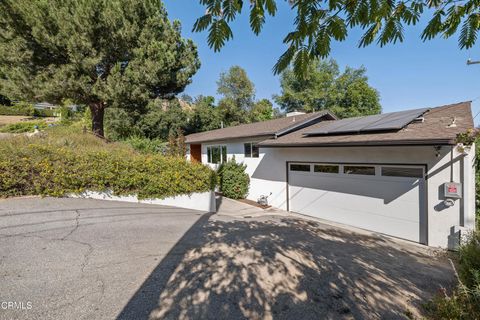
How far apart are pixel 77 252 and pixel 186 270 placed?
187cm

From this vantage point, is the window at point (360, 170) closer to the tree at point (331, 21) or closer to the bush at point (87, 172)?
the bush at point (87, 172)

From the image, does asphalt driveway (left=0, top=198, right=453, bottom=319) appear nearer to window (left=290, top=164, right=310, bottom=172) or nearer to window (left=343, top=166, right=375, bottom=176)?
window (left=343, top=166, right=375, bottom=176)

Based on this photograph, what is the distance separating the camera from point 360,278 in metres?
3.70

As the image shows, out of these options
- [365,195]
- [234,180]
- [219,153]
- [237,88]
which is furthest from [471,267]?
[237,88]

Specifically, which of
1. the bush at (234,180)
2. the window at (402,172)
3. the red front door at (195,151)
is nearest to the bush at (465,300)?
the window at (402,172)

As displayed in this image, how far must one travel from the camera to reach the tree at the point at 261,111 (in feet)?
97.5

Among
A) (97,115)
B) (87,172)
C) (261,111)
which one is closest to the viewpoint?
(87,172)

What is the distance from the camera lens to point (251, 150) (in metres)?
11.5

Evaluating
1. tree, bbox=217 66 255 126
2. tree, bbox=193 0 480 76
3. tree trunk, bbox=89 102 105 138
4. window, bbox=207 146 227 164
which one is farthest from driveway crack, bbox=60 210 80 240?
tree, bbox=217 66 255 126

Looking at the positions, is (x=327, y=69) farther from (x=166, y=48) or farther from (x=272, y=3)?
(x=272, y=3)

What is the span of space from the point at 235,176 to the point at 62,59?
10.5 meters

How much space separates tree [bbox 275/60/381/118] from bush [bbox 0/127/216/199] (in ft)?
77.2

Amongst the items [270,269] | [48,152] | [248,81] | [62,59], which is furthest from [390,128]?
[248,81]

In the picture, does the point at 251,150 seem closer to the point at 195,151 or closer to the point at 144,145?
the point at 195,151
